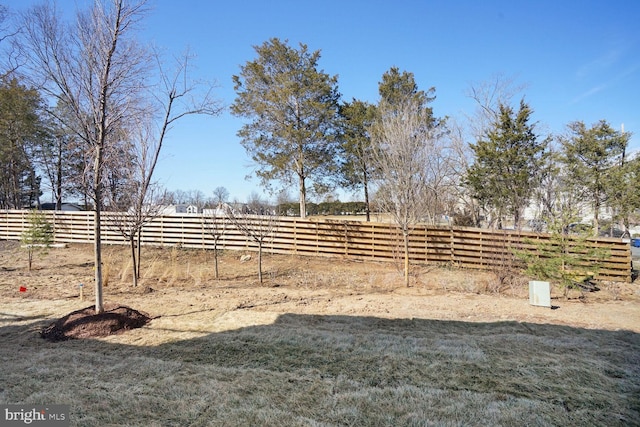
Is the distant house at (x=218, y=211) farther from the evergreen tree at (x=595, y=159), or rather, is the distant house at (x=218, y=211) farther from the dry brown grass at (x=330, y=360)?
the evergreen tree at (x=595, y=159)

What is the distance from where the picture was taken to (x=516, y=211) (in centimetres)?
1290

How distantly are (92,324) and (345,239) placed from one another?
8773mm

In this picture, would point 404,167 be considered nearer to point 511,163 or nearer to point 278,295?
point 278,295

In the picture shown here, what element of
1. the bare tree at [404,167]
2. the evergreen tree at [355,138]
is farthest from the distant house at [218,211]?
the evergreen tree at [355,138]

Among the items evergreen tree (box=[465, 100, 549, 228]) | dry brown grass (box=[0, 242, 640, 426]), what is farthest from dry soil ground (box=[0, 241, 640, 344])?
evergreen tree (box=[465, 100, 549, 228])

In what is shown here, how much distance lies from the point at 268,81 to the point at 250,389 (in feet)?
50.7

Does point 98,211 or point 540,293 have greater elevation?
point 98,211

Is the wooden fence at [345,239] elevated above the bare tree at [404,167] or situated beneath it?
situated beneath

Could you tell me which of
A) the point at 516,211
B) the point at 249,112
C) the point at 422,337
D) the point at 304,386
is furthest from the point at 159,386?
the point at 249,112

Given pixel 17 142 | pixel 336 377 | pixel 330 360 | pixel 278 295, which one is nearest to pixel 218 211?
pixel 278 295

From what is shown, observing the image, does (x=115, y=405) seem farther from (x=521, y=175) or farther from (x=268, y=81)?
(x=268, y=81)

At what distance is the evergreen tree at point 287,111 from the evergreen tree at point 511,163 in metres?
7.11

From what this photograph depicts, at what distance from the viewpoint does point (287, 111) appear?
15664mm

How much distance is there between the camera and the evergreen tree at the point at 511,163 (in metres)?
12.8
